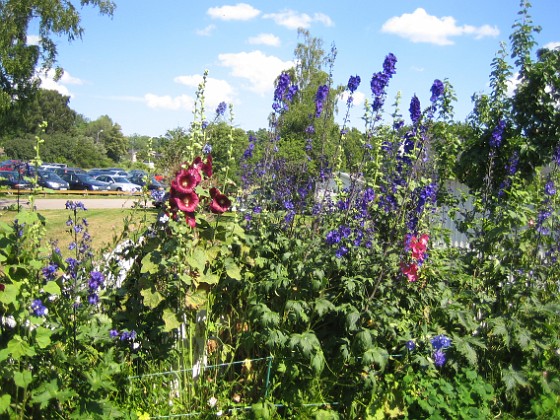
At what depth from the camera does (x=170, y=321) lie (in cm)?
267

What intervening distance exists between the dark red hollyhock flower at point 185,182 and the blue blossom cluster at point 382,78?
139cm

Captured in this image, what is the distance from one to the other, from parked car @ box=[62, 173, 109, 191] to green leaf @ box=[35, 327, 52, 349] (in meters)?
27.8

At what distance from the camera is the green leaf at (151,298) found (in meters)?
2.64

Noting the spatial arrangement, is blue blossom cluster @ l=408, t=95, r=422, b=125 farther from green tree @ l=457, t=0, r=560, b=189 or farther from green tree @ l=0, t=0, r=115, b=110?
green tree @ l=0, t=0, r=115, b=110

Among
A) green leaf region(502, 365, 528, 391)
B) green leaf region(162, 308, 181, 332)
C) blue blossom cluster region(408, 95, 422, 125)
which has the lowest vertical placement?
green leaf region(502, 365, 528, 391)

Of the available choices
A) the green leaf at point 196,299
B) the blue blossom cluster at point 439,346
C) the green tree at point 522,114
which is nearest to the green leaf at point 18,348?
the green leaf at point 196,299

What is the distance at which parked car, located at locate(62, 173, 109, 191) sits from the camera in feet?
93.8

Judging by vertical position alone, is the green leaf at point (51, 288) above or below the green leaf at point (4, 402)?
above

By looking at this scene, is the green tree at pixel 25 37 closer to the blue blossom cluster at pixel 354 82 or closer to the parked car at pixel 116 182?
the blue blossom cluster at pixel 354 82

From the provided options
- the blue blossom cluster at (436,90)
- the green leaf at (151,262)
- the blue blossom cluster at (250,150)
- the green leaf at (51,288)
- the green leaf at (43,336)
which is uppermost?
the blue blossom cluster at (436,90)

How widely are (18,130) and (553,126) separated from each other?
42.8 ft

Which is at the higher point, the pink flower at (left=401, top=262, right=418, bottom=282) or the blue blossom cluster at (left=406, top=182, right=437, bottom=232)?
the blue blossom cluster at (left=406, top=182, right=437, bottom=232)

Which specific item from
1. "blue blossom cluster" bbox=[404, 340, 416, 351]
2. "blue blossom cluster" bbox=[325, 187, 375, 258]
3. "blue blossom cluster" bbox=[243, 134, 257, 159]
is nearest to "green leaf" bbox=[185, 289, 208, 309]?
"blue blossom cluster" bbox=[325, 187, 375, 258]

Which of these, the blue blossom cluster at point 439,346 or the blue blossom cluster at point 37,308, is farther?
the blue blossom cluster at point 439,346
